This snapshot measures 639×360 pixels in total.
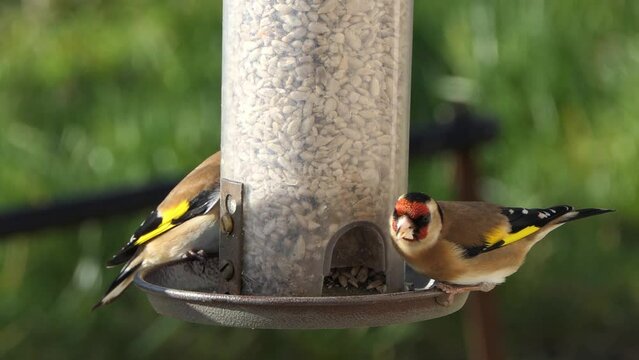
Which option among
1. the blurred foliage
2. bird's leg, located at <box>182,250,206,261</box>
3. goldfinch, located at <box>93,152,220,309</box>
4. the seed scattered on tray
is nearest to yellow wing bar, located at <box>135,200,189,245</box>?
goldfinch, located at <box>93,152,220,309</box>

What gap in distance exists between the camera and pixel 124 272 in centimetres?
504

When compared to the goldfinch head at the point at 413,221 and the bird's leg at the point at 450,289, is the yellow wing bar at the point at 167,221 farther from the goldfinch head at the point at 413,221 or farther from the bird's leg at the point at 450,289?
the bird's leg at the point at 450,289

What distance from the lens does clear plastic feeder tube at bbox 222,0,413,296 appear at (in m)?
3.83

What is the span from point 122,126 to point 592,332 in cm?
325

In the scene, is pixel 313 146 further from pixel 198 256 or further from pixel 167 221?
pixel 167 221

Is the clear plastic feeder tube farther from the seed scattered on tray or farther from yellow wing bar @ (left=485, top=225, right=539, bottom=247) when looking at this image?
yellow wing bar @ (left=485, top=225, right=539, bottom=247)

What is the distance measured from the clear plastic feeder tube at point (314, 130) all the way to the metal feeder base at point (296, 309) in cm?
46

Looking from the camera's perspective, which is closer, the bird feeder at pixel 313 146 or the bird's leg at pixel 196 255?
the bird feeder at pixel 313 146

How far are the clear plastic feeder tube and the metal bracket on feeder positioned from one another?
0.02m

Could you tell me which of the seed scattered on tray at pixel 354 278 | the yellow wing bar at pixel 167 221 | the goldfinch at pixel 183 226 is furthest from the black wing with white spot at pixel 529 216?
the yellow wing bar at pixel 167 221

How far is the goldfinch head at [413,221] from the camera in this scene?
3.86 m

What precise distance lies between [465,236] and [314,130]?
2.65 feet

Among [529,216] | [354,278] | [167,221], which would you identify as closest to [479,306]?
[529,216]

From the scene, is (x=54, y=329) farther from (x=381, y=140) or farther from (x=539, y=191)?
(x=381, y=140)
